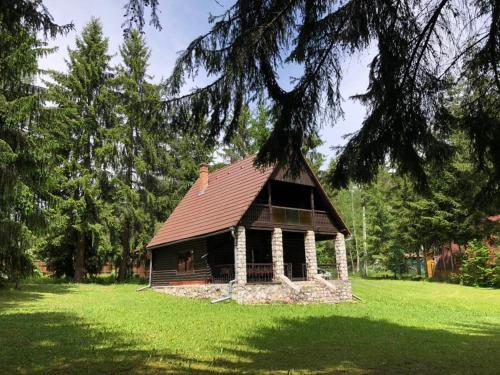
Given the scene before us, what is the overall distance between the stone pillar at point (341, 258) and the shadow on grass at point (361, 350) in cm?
883

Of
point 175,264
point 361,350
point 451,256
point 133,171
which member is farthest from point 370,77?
point 451,256

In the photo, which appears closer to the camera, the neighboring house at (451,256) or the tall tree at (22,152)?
the tall tree at (22,152)

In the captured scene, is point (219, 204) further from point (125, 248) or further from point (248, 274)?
point (125, 248)

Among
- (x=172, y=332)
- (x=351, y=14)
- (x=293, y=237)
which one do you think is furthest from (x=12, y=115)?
(x=293, y=237)

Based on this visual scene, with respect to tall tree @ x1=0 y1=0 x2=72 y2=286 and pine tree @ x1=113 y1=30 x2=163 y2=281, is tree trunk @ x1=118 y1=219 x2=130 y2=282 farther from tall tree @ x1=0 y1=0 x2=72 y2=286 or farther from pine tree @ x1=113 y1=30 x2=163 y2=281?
tall tree @ x1=0 y1=0 x2=72 y2=286

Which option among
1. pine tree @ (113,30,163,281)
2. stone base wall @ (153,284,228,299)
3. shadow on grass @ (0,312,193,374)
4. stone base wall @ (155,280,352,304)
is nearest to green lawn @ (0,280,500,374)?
shadow on grass @ (0,312,193,374)

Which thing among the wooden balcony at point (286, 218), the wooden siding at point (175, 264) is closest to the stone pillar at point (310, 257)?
the wooden balcony at point (286, 218)

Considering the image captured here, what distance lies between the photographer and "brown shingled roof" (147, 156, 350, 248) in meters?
18.8

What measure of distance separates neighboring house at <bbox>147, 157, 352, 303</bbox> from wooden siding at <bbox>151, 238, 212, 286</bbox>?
0.05 metres

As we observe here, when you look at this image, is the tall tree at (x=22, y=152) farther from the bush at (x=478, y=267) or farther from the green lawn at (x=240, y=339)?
the bush at (x=478, y=267)

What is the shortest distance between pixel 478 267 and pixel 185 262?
20251mm

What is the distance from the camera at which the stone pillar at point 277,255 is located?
62.1 feet

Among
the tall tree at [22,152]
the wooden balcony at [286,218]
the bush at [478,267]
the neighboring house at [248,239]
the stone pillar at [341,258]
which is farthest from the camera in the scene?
the bush at [478,267]

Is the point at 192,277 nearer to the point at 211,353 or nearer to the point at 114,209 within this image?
the point at 114,209
